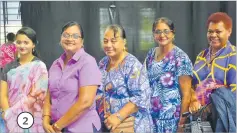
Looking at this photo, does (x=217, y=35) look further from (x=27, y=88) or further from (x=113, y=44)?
(x=27, y=88)

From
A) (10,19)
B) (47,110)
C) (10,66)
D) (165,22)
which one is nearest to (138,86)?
(165,22)

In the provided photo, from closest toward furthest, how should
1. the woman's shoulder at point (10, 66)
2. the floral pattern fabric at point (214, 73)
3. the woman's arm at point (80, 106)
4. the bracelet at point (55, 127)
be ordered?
the woman's arm at point (80, 106) → the bracelet at point (55, 127) → the floral pattern fabric at point (214, 73) → the woman's shoulder at point (10, 66)

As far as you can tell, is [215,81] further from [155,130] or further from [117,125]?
[117,125]

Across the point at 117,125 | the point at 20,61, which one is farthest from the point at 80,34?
the point at 117,125

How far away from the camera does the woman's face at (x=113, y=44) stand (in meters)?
2.48

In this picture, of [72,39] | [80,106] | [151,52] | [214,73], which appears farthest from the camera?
[151,52]

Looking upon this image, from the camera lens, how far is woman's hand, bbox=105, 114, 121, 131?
8.16 ft

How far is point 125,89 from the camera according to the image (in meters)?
2.42

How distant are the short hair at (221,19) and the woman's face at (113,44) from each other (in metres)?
0.67

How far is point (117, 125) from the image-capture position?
2.51m

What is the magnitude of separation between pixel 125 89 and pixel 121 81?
6 centimetres

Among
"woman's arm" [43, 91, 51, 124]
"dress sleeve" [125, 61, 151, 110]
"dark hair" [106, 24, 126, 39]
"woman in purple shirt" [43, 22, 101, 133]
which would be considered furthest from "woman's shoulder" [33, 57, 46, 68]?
"dress sleeve" [125, 61, 151, 110]

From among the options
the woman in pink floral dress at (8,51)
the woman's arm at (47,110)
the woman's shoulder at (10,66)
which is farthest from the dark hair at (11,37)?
the woman's arm at (47,110)

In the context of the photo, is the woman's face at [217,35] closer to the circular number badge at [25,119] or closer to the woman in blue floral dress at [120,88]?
the woman in blue floral dress at [120,88]
